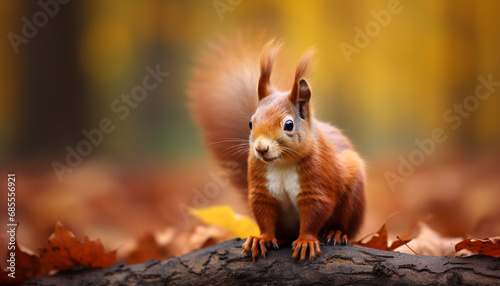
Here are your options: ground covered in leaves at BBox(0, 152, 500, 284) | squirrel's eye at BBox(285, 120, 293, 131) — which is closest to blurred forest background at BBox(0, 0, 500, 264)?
ground covered in leaves at BBox(0, 152, 500, 284)

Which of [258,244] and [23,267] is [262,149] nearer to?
[258,244]

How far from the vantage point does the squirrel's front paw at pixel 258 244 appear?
0.97 m

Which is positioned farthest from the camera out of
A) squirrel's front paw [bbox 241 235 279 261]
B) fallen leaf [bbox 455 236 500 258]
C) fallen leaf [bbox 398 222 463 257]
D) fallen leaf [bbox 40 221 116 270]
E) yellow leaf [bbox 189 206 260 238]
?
yellow leaf [bbox 189 206 260 238]

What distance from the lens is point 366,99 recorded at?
6.70 ft

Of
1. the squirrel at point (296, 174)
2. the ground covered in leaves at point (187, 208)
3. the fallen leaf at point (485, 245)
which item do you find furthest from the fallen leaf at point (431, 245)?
the fallen leaf at point (485, 245)

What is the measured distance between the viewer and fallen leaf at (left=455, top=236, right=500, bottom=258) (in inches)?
33.9

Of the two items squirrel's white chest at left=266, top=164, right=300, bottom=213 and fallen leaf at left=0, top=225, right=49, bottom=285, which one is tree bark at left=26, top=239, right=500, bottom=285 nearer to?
squirrel's white chest at left=266, top=164, right=300, bottom=213

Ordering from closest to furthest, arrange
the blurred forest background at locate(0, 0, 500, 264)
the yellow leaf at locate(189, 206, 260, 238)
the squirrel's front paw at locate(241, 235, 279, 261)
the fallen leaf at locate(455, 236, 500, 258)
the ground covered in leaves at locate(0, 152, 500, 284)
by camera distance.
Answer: the fallen leaf at locate(455, 236, 500, 258), the squirrel's front paw at locate(241, 235, 279, 261), the yellow leaf at locate(189, 206, 260, 238), the ground covered in leaves at locate(0, 152, 500, 284), the blurred forest background at locate(0, 0, 500, 264)

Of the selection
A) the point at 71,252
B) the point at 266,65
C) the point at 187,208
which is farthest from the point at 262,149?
the point at 187,208

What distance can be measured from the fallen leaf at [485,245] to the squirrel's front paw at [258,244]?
0.36 metres

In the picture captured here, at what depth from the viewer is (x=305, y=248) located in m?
0.93

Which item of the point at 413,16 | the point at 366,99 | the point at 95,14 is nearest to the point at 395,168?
the point at 366,99

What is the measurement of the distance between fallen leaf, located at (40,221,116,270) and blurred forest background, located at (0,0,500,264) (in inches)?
24.8

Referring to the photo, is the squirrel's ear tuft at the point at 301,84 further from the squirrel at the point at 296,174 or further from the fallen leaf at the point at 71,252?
the fallen leaf at the point at 71,252
